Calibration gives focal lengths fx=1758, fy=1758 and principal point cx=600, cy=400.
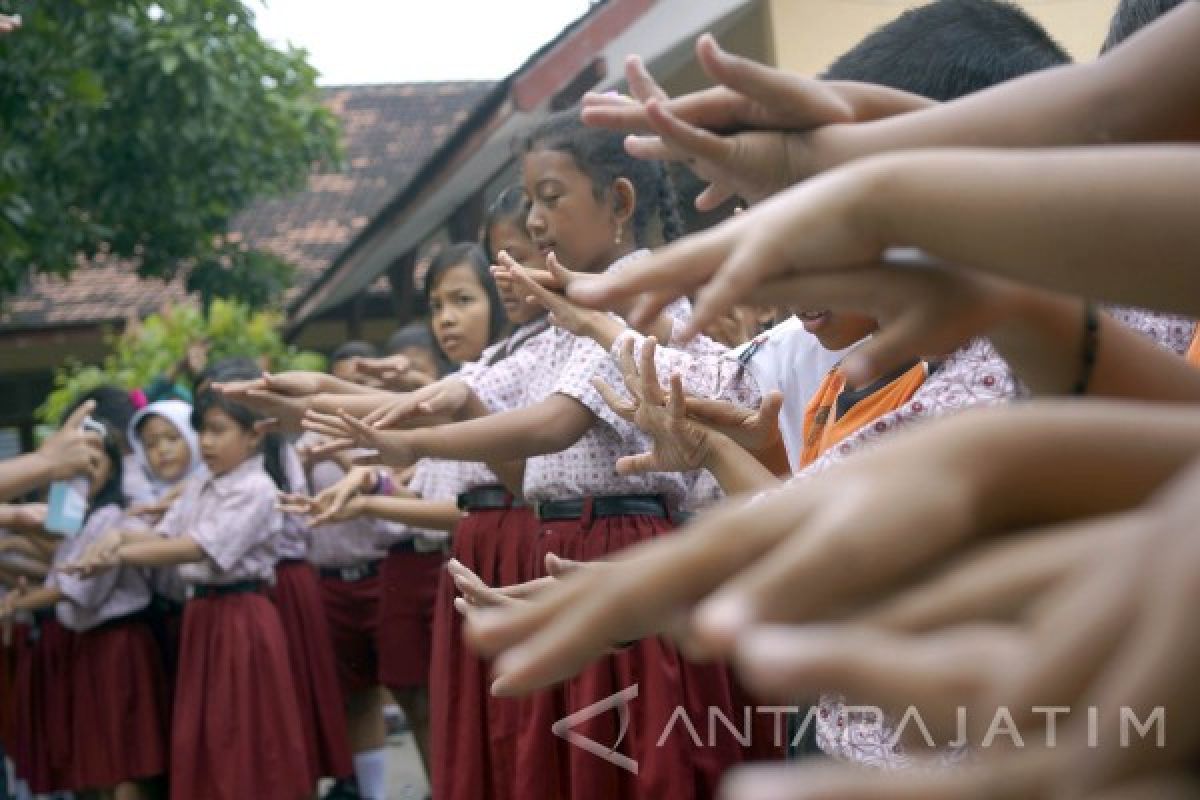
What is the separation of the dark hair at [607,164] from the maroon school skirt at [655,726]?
2.69 ft

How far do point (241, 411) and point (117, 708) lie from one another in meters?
1.39

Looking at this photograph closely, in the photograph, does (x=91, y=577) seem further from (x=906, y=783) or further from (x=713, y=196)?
(x=906, y=783)

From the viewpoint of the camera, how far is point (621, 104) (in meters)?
1.56

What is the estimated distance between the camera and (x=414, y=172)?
15.8 metres

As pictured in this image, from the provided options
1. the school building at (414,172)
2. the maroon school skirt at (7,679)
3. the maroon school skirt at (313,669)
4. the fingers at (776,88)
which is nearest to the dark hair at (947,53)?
the fingers at (776,88)

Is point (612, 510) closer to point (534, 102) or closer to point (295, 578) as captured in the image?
point (295, 578)

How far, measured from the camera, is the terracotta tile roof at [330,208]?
20469 millimetres

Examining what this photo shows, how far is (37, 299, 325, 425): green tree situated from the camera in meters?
11.2

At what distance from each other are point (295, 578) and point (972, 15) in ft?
17.9

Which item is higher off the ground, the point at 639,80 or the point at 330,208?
the point at 330,208

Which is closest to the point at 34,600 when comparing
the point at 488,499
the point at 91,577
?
the point at 91,577

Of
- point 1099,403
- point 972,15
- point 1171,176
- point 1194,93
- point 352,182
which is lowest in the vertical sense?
point 1099,403

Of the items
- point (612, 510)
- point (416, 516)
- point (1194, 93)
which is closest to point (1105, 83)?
point (1194, 93)

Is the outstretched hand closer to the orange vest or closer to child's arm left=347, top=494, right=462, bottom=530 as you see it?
the orange vest
